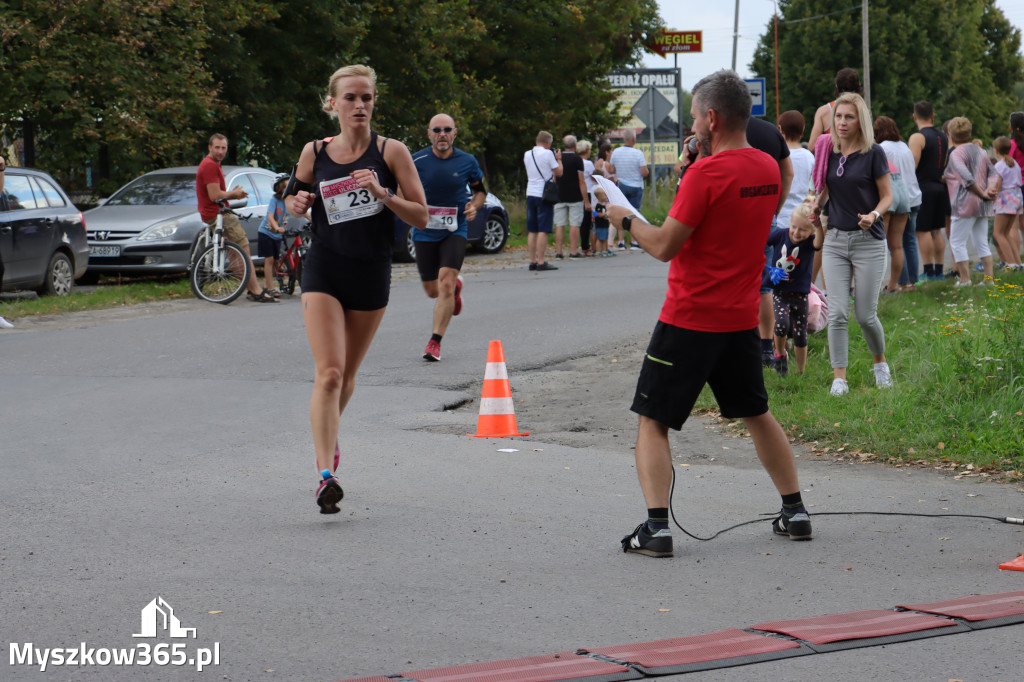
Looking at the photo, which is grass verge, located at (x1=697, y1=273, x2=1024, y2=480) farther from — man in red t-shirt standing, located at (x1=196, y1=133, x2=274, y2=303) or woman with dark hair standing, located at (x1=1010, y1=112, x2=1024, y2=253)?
man in red t-shirt standing, located at (x1=196, y1=133, x2=274, y2=303)

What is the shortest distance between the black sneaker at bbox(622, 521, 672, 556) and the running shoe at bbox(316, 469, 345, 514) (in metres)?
1.38

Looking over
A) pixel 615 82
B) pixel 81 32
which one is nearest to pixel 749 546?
pixel 81 32

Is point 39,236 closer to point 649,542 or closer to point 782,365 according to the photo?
point 782,365

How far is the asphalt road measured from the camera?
430 cm

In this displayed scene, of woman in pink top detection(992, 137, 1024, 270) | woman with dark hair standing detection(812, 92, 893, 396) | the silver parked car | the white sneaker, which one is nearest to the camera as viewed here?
woman with dark hair standing detection(812, 92, 893, 396)

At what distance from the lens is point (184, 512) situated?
6.24 metres

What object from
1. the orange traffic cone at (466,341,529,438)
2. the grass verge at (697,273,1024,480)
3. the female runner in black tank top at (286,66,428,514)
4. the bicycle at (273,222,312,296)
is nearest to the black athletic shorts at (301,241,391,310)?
the female runner in black tank top at (286,66,428,514)

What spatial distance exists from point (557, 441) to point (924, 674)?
14.1 ft

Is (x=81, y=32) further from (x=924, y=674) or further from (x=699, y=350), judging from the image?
(x=924, y=674)

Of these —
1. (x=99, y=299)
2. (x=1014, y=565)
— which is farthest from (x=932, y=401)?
(x=99, y=299)

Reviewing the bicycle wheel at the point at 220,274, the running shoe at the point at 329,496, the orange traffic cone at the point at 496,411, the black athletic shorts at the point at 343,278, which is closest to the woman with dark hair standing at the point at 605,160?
the bicycle wheel at the point at 220,274

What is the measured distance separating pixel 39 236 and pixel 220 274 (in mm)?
2242

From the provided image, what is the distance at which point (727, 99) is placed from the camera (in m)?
5.32

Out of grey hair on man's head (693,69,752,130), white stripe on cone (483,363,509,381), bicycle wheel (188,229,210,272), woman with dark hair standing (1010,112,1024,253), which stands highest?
woman with dark hair standing (1010,112,1024,253)
